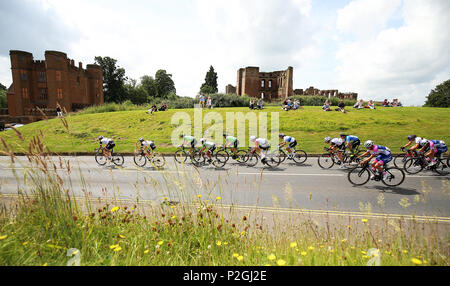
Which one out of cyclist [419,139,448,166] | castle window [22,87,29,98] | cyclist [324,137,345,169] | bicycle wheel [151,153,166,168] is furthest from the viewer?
castle window [22,87,29,98]

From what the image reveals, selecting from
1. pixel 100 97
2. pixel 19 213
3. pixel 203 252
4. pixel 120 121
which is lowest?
pixel 203 252

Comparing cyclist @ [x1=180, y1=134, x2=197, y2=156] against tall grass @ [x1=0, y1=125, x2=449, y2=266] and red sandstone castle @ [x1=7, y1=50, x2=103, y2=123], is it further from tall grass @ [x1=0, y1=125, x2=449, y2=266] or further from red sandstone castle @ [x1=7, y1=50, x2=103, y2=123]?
red sandstone castle @ [x1=7, y1=50, x2=103, y2=123]

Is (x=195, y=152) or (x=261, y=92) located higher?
(x=261, y=92)

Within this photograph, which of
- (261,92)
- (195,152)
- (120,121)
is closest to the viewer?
(195,152)

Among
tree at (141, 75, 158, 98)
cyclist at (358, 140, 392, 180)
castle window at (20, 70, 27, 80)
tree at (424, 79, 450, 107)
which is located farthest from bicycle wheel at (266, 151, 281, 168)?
tree at (141, 75, 158, 98)

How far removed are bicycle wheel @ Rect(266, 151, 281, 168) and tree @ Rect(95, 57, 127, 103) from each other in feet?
200

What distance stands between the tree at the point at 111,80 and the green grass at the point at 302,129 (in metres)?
39.4

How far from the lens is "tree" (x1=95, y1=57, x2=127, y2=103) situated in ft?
201

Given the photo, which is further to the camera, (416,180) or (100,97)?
(100,97)

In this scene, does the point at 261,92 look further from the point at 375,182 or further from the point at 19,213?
the point at 19,213

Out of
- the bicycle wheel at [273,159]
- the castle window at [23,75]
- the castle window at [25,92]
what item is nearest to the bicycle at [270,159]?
the bicycle wheel at [273,159]

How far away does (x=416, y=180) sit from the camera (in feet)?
27.1
